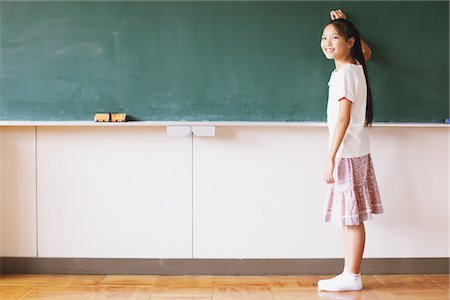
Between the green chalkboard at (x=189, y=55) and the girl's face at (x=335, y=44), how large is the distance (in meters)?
0.16

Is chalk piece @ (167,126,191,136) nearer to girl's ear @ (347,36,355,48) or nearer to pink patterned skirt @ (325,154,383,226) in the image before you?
pink patterned skirt @ (325,154,383,226)

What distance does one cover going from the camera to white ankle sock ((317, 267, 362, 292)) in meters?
2.57

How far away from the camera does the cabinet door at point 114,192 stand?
9.18ft

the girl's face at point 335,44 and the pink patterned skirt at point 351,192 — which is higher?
the girl's face at point 335,44

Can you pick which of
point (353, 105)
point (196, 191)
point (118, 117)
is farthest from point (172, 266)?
point (353, 105)

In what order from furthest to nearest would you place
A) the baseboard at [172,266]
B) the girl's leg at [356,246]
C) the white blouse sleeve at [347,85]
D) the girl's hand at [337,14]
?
the baseboard at [172,266]
the girl's hand at [337,14]
the girl's leg at [356,246]
the white blouse sleeve at [347,85]

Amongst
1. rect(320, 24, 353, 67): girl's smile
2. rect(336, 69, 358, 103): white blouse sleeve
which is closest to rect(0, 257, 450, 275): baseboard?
rect(336, 69, 358, 103): white blouse sleeve

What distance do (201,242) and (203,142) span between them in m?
0.52

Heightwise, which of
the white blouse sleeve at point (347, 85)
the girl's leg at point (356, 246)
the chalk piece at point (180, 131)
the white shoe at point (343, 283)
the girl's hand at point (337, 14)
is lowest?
the white shoe at point (343, 283)

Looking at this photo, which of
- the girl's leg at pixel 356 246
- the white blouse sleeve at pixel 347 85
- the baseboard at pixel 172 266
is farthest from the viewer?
the baseboard at pixel 172 266

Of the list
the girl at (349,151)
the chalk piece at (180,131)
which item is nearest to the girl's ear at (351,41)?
the girl at (349,151)

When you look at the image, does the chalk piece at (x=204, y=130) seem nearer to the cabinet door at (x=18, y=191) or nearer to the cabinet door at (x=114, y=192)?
the cabinet door at (x=114, y=192)

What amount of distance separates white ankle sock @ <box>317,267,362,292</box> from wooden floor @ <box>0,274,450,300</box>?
0.12ft

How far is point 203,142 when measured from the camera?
280cm
